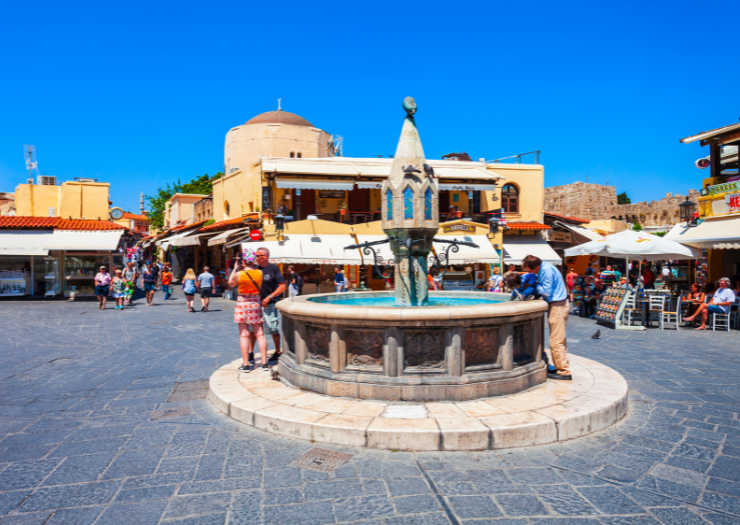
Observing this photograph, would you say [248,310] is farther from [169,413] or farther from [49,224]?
[49,224]

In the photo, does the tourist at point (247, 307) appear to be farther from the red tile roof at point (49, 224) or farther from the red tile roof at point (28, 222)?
the red tile roof at point (28, 222)

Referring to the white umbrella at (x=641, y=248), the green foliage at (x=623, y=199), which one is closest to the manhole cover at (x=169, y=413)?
the white umbrella at (x=641, y=248)

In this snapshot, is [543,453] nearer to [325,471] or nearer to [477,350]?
[477,350]

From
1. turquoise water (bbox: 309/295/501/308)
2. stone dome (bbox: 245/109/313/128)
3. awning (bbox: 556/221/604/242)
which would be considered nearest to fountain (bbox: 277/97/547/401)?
turquoise water (bbox: 309/295/501/308)

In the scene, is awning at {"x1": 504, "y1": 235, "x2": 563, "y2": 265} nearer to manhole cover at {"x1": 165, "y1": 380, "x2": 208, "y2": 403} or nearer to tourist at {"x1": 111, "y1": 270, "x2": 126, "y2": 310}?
tourist at {"x1": 111, "y1": 270, "x2": 126, "y2": 310}

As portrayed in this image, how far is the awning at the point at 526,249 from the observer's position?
70.6ft

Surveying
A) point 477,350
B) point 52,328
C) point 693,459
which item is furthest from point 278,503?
point 52,328

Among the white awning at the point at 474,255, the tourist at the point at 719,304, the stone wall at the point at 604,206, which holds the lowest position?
the tourist at the point at 719,304

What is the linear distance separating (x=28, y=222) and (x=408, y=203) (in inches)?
757

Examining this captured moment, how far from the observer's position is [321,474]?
3490mm

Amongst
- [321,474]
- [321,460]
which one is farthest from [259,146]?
[321,474]

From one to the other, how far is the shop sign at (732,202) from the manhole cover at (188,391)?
15.0 metres

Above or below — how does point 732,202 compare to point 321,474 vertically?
above

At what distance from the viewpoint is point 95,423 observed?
461 cm
